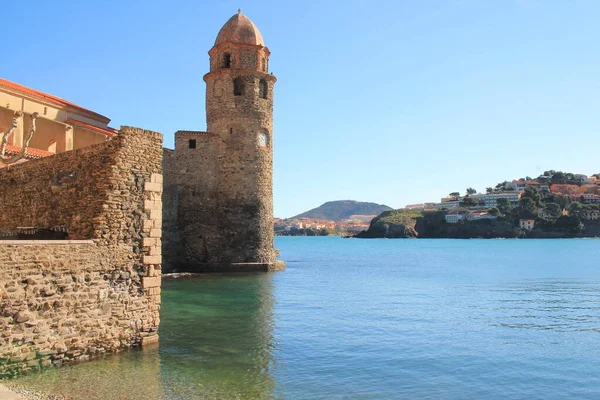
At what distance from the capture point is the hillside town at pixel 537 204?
116 m

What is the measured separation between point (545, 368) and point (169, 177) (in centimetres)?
1983

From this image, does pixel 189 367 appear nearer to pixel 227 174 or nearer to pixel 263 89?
pixel 227 174

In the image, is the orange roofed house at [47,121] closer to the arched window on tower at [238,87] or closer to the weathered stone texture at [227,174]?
the weathered stone texture at [227,174]

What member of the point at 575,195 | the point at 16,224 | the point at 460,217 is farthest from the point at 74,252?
the point at 575,195

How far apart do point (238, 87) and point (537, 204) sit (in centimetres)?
10087

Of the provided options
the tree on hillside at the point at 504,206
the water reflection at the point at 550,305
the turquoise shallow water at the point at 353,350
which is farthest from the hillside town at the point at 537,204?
the turquoise shallow water at the point at 353,350

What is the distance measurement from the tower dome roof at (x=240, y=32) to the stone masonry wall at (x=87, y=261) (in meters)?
18.4

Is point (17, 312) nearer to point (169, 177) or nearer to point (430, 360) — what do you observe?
point (430, 360)

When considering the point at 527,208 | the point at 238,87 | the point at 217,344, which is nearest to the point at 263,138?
the point at 238,87

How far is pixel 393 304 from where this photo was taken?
18906 mm

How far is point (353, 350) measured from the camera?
11.5 m

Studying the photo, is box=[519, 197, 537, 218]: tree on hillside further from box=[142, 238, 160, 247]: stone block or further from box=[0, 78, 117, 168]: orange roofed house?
box=[142, 238, 160, 247]: stone block

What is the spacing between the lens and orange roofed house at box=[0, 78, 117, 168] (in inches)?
816

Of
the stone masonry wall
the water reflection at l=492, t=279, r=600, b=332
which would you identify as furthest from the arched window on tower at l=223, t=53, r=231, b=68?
the stone masonry wall
